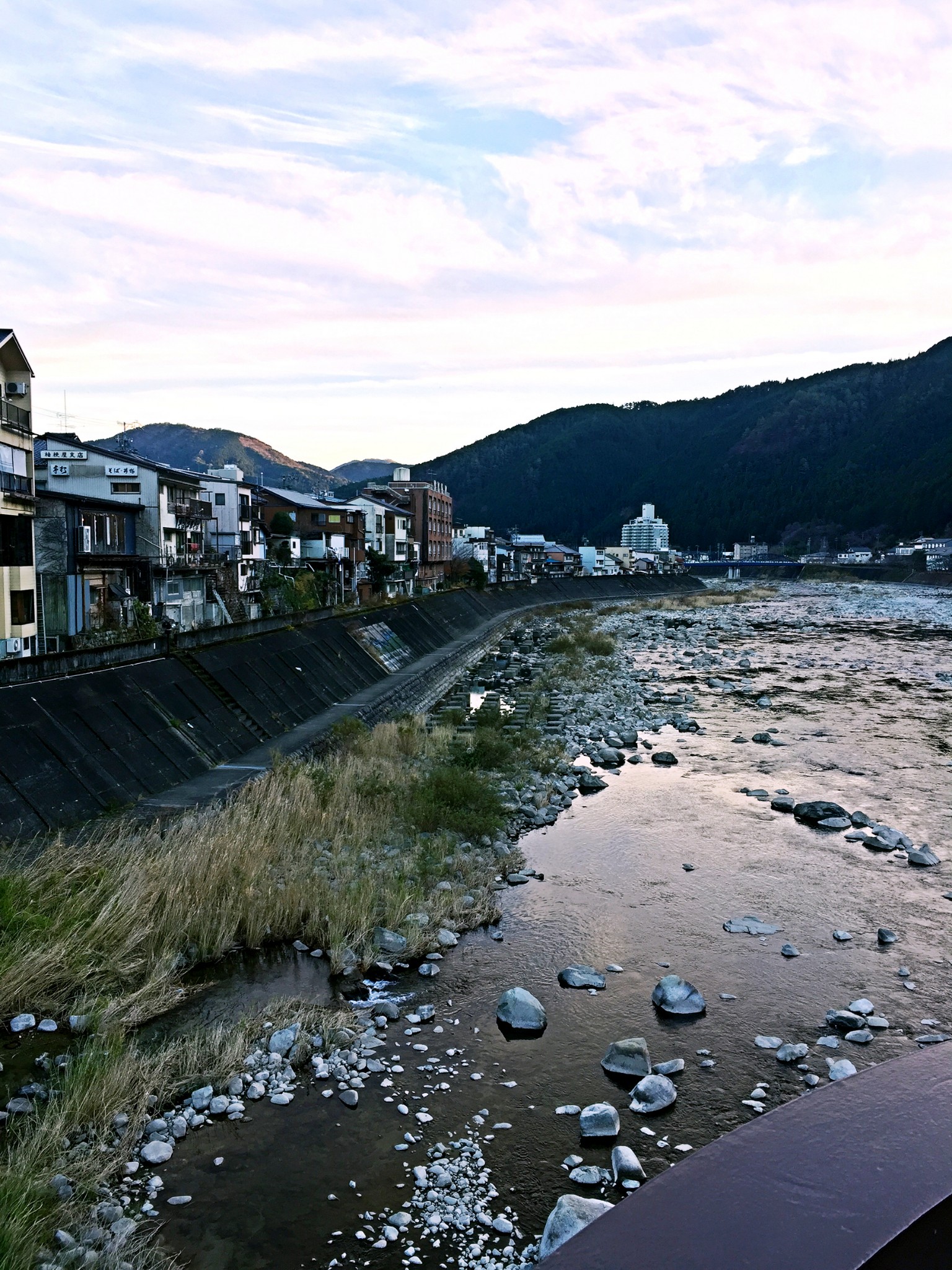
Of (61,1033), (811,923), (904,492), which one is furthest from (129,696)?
(904,492)

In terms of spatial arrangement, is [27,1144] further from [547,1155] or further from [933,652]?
[933,652]

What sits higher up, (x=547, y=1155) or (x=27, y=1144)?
(x=27, y=1144)

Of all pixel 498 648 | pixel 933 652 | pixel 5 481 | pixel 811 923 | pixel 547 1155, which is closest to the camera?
pixel 547 1155

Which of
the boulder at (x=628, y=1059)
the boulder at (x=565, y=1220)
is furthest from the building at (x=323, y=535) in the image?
the boulder at (x=565, y=1220)

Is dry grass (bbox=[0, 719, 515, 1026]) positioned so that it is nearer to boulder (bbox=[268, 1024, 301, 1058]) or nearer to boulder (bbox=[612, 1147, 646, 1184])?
boulder (bbox=[268, 1024, 301, 1058])

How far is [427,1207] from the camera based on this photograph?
740 cm

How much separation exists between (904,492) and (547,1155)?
21639 centimetres

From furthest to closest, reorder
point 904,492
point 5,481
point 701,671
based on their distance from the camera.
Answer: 1. point 904,492
2. point 701,671
3. point 5,481

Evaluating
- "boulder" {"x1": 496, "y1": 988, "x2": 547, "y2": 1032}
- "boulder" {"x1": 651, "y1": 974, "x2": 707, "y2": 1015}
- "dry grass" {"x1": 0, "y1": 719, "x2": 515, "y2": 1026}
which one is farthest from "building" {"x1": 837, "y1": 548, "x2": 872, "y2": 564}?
"boulder" {"x1": 496, "y1": 988, "x2": 547, "y2": 1032}

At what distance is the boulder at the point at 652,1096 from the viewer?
28.7 feet

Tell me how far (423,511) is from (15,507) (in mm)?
69584

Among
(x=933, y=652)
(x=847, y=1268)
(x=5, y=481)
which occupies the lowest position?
(x=933, y=652)

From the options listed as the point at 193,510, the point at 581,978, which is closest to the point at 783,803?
the point at 581,978

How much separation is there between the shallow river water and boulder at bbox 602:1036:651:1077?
0.16 metres
